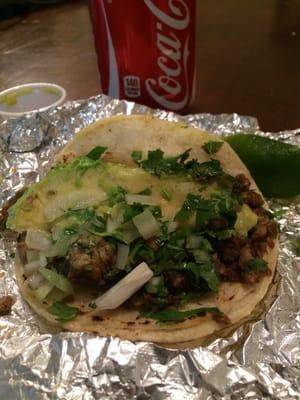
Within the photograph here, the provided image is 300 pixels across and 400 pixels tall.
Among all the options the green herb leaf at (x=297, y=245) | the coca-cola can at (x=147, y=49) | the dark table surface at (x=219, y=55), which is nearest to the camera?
the green herb leaf at (x=297, y=245)

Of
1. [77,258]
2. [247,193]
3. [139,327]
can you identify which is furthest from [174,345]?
[247,193]

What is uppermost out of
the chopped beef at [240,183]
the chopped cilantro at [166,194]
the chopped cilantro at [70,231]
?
the chopped cilantro at [166,194]

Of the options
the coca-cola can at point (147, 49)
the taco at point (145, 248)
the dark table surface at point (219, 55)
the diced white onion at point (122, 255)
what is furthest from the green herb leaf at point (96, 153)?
the dark table surface at point (219, 55)

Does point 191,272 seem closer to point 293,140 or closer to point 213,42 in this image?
point 293,140

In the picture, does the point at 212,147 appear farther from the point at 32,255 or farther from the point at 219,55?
the point at 219,55

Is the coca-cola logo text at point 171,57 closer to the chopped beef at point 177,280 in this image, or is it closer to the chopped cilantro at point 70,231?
the chopped cilantro at point 70,231
